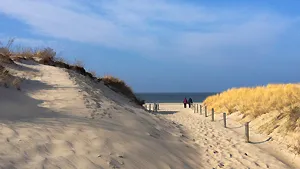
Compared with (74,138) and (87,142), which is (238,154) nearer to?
(87,142)

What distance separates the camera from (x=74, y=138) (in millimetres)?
6996

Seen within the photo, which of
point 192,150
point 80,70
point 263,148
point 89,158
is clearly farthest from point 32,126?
point 80,70

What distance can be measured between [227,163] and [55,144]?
458cm

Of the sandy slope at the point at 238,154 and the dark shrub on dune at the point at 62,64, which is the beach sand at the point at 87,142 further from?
the dark shrub on dune at the point at 62,64

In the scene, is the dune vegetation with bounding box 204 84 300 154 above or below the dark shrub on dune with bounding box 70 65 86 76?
below

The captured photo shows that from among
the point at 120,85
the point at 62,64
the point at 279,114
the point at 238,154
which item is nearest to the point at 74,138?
the point at 238,154

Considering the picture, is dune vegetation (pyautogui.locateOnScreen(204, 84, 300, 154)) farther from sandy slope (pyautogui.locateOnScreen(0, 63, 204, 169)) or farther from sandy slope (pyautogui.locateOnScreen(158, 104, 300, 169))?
sandy slope (pyautogui.locateOnScreen(0, 63, 204, 169))

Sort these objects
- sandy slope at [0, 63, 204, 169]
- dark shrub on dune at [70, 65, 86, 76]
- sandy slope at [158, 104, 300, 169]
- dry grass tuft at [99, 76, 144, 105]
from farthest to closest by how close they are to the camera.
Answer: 1. dry grass tuft at [99, 76, 144, 105]
2. dark shrub on dune at [70, 65, 86, 76]
3. sandy slope at [158, 104, 300, 169]
4. sandy slope at [0, 63, 204, 169]

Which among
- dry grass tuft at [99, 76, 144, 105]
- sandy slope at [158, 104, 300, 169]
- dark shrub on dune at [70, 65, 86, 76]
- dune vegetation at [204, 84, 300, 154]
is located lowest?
sandy slope at [158, 104, 300, 169]

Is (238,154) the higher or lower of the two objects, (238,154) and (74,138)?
the lower

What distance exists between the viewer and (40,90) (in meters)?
12.2

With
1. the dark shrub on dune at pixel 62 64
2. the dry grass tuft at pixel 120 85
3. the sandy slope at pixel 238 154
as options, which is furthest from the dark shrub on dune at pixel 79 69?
the sandy slope at pixel 238 154

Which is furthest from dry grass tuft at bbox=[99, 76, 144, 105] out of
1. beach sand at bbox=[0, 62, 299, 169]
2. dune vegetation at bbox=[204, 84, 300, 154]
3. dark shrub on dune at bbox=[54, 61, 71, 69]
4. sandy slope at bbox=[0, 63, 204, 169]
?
sandy slope at bbox=[0, 63, 204, 169]

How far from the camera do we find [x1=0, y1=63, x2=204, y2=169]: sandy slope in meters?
5.91
